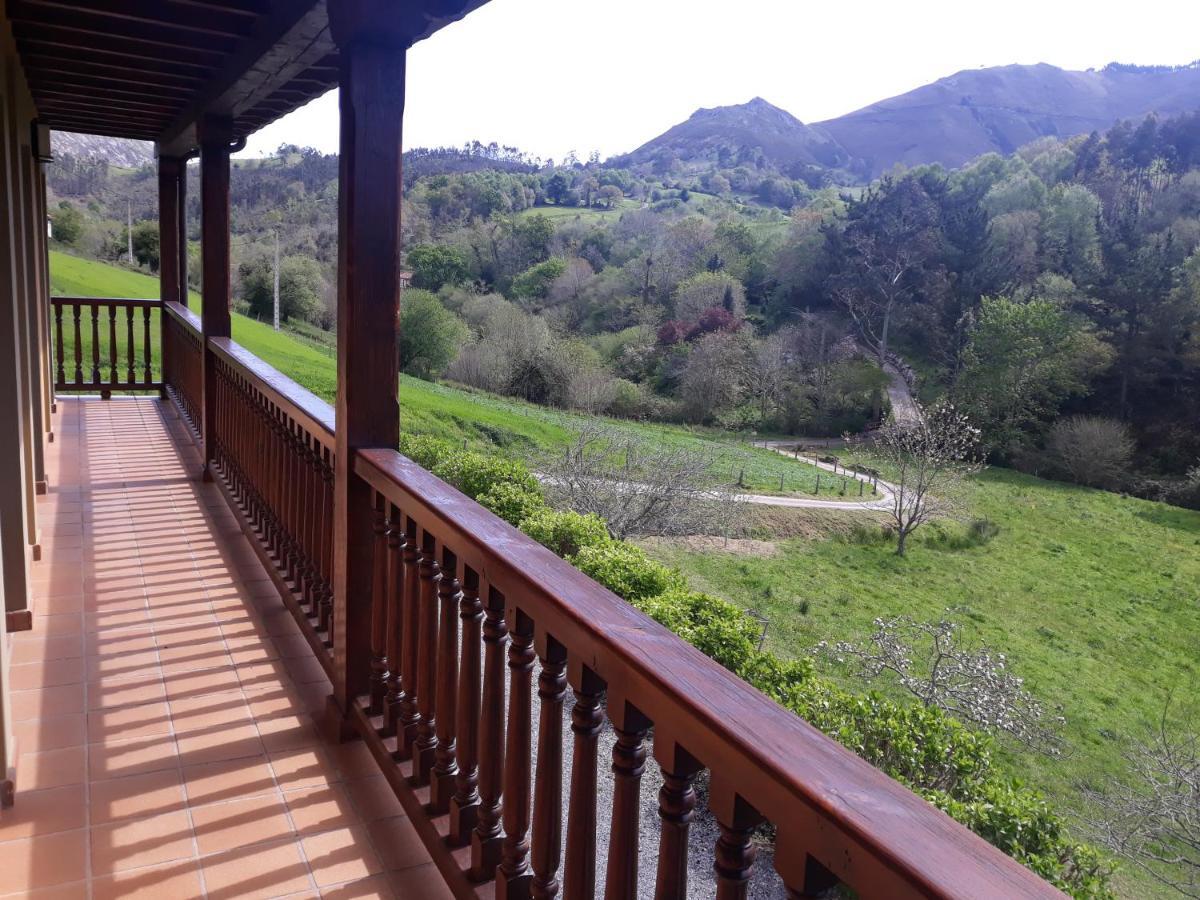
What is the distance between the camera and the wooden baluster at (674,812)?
0.88 meters

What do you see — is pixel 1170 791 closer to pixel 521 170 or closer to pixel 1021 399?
pixel 1021 399

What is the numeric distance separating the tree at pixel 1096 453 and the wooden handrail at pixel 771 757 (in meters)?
27.4

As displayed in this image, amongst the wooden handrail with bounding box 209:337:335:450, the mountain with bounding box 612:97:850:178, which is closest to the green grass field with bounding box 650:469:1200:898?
the wooden handrail with bounding box 209:337:335:450

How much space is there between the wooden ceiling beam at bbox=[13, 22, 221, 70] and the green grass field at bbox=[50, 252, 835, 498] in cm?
920

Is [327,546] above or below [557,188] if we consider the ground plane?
below

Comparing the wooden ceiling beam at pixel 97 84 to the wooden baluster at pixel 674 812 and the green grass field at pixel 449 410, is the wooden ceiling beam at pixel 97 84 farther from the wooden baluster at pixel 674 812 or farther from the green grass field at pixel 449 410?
the green grass field at pixel 449 410

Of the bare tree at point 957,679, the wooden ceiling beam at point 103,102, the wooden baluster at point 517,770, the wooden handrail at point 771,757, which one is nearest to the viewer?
the wooden handrail at point 771,757

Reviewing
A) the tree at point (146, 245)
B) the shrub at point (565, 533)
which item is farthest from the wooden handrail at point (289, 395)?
the tree at point (146, 245)

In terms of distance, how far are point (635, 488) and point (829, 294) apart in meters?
25.4

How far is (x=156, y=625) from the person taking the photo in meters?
2.94

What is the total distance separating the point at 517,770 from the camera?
53.2 inches

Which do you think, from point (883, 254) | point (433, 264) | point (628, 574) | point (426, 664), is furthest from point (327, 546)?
point (883, 254)

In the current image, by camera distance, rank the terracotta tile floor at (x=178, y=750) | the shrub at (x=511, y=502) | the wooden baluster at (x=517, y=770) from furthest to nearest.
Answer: the shrub at (x=511, y=502)
the terracotta tile floor at (x=178, y=750)
the wooden baluster at (x=517, y=770)

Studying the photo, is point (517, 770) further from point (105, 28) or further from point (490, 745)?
point (105, 28)
